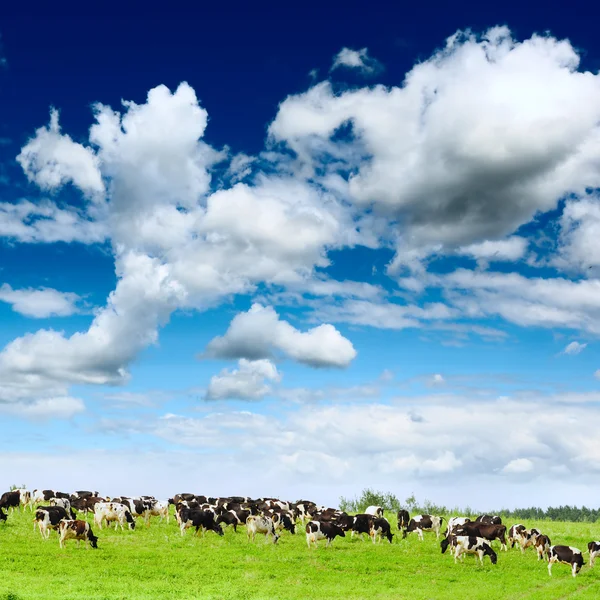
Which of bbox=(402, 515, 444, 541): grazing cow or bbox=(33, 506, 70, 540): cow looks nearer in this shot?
bbox=(33, 506, 70, 540): cow

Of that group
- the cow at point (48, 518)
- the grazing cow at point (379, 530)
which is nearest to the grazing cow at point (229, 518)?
the grazing cow at point (379, 530)

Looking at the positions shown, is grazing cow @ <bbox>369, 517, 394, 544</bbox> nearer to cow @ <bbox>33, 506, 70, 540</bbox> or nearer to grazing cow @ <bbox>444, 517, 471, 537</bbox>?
grazing cow @ <bbox>444, 517, 471, 537</bbox>

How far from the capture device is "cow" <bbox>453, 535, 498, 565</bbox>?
41.2 meters

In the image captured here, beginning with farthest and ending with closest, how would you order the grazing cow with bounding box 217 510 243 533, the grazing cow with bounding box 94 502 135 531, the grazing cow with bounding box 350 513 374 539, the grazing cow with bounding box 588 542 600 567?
1. the grazing cow with bounding box 350 513 374 539
2. the grazing cow with bounding box 217 510 243 533
3. the grazing cow with bounding box 94 502 135 531
4. the grazing cow with bounding box 588 542 600 567

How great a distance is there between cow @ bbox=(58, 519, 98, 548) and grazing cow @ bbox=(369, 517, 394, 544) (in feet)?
63.6

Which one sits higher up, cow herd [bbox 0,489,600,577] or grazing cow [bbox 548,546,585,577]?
cow herd [bbox 0,489,600,577]

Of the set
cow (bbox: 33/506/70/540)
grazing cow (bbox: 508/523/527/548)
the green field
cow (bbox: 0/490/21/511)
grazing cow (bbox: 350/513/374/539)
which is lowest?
the green field

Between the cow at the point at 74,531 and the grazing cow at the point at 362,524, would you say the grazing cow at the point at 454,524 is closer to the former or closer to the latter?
the grazing cow at the point at 362,524

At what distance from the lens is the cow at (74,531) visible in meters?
39.6

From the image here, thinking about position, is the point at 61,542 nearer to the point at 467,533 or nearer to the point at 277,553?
the point at 277,553

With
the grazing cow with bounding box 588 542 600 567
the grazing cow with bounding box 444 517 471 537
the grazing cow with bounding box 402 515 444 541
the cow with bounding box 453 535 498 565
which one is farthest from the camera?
the grazing cow with bounding box 402 515 444 541

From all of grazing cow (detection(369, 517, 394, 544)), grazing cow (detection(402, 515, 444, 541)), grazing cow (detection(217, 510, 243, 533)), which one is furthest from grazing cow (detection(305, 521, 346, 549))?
grazing cow (detection(402, 515, 444, 541))

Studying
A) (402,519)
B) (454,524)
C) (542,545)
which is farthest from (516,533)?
(402,519)

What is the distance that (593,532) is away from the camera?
198 ft
